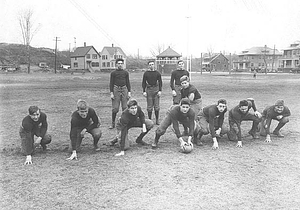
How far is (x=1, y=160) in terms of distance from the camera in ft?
18.4

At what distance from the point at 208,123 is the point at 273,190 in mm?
2923

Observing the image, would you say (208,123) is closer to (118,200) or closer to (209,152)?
(209,152)

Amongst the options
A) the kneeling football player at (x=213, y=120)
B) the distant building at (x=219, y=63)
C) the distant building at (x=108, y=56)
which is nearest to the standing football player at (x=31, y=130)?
the kneeling football player at (x=213, y=120)

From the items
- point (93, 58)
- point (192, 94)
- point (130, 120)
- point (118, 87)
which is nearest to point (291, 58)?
point (93, 58)

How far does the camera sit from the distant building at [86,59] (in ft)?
239

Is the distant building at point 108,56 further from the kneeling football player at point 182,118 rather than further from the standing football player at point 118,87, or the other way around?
the kneeling football player at point 182,118

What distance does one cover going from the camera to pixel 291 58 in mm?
72438

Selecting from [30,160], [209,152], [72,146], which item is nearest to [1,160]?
[30,160]

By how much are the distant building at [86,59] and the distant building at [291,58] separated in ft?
142

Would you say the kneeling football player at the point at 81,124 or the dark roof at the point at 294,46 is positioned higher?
the dark roof at the point at 294,46

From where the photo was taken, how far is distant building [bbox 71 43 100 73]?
239 feet

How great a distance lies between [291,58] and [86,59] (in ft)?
158

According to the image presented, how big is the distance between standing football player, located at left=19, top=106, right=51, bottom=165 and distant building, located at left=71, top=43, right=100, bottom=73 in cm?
6725

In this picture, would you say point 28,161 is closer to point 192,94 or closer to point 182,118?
point 182,118
